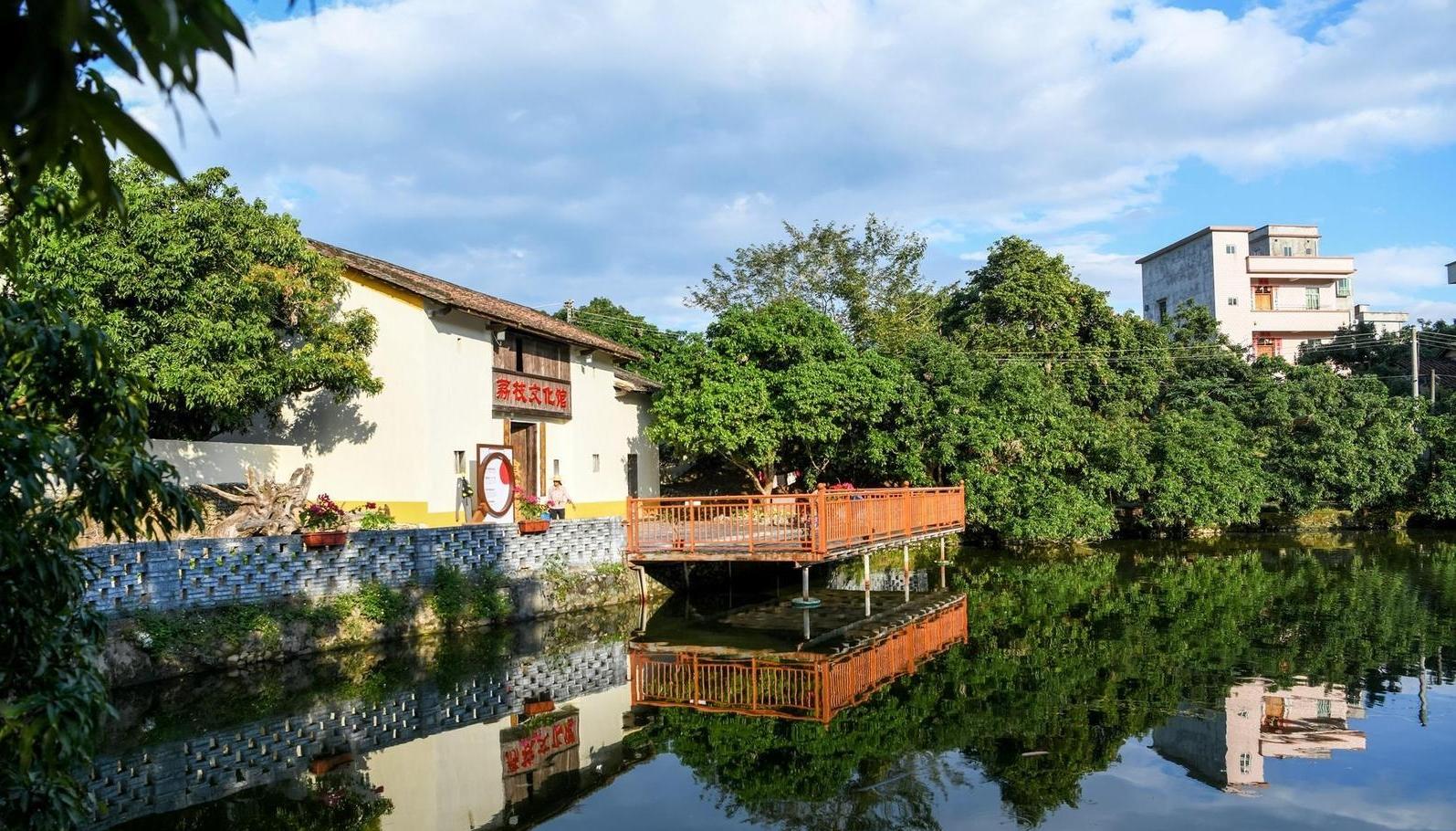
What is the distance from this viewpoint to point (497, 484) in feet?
63.7

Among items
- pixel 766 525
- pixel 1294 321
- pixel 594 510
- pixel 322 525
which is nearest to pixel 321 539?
pixel 322 525

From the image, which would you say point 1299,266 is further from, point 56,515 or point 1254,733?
point 56,515

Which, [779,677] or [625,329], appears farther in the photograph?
[625,329]

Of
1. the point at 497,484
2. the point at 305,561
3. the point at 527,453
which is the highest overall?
the point at 527,453

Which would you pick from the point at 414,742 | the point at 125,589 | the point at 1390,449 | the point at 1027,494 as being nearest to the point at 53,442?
the point at 414,742

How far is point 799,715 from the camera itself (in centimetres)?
1089

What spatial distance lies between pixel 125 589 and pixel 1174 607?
16.1 meters

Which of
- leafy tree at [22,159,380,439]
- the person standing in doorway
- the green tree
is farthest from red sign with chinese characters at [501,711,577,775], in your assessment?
the person standing in doorway

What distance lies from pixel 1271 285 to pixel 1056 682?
40.0 m

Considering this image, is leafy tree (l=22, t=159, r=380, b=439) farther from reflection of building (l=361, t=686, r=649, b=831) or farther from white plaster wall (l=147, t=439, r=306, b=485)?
reflection of building (l=361, t=686, r=649, b=831)

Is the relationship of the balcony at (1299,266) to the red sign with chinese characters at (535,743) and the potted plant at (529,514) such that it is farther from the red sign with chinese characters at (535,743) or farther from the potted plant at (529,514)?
the red sign with chinese characters at (535,743)

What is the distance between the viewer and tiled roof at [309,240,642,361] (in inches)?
746

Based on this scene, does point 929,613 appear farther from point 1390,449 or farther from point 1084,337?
point 1390,449

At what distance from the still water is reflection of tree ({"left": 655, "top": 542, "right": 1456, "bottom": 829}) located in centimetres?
5
